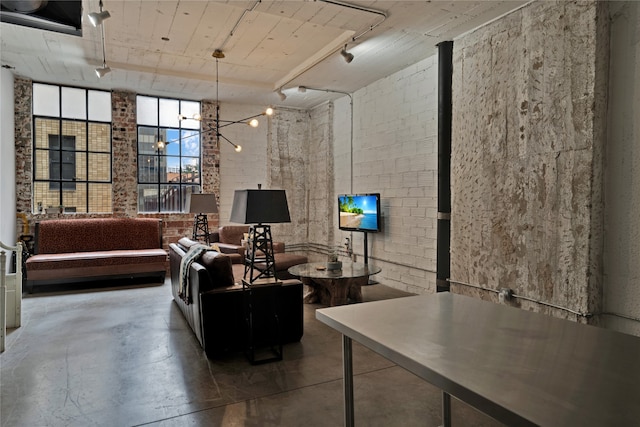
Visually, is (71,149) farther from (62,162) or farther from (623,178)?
(623,178)

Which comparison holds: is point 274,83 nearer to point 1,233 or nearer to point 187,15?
point 187,15

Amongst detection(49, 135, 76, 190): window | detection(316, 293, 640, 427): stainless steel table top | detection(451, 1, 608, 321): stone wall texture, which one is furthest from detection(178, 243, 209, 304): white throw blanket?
detection(49, 135, 76, 190): window

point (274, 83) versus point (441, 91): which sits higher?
point (274, 83)

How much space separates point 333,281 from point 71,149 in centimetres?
530

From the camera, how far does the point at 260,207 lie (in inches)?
128

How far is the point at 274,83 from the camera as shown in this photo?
23.0 ft

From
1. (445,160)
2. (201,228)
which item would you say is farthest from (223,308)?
(201,228)

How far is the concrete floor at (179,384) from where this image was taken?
2449mm

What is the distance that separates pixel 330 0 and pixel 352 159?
3.44m

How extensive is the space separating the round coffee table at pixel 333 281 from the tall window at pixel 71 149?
4.32 m

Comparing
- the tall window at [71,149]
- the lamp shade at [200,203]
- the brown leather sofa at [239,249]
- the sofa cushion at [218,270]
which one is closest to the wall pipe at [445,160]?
the brown leather sofa at [239,249]

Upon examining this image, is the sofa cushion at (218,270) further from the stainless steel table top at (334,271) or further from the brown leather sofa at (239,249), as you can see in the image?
the brown leather sofa at (239,249)

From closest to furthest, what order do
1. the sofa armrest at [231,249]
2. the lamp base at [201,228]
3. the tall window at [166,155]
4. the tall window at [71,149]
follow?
the sofa armrest at [231,249], the tall window at [71,149], the lamp base at [201,228], the tall window at [166,155]

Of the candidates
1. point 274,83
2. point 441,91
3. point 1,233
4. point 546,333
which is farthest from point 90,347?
point 274,83
